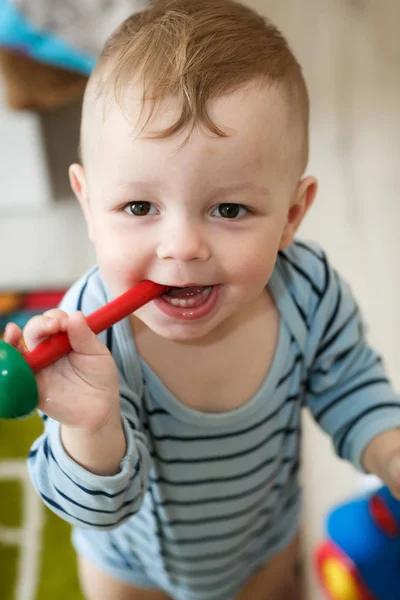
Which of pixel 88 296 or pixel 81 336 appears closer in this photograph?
pixel 81 336

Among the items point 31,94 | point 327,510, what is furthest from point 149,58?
point 31,94

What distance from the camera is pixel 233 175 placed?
1.59 feet

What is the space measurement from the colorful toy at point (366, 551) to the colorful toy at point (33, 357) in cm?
39

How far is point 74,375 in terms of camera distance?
1.53 ft

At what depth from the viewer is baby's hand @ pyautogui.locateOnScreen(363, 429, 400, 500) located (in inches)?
23.9

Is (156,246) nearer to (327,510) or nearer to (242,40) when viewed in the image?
(242,40)

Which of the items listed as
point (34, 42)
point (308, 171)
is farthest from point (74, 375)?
point (308, 171)

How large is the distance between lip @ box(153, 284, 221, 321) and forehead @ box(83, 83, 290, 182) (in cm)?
10

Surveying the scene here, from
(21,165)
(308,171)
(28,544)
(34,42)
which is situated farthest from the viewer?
(21,165)

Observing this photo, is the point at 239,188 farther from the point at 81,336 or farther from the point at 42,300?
the point at 42,300

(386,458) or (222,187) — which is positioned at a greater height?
(222,187)

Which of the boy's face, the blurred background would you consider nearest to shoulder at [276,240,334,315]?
the boy's face

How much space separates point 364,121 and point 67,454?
113 cm

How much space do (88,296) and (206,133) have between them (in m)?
0.19
